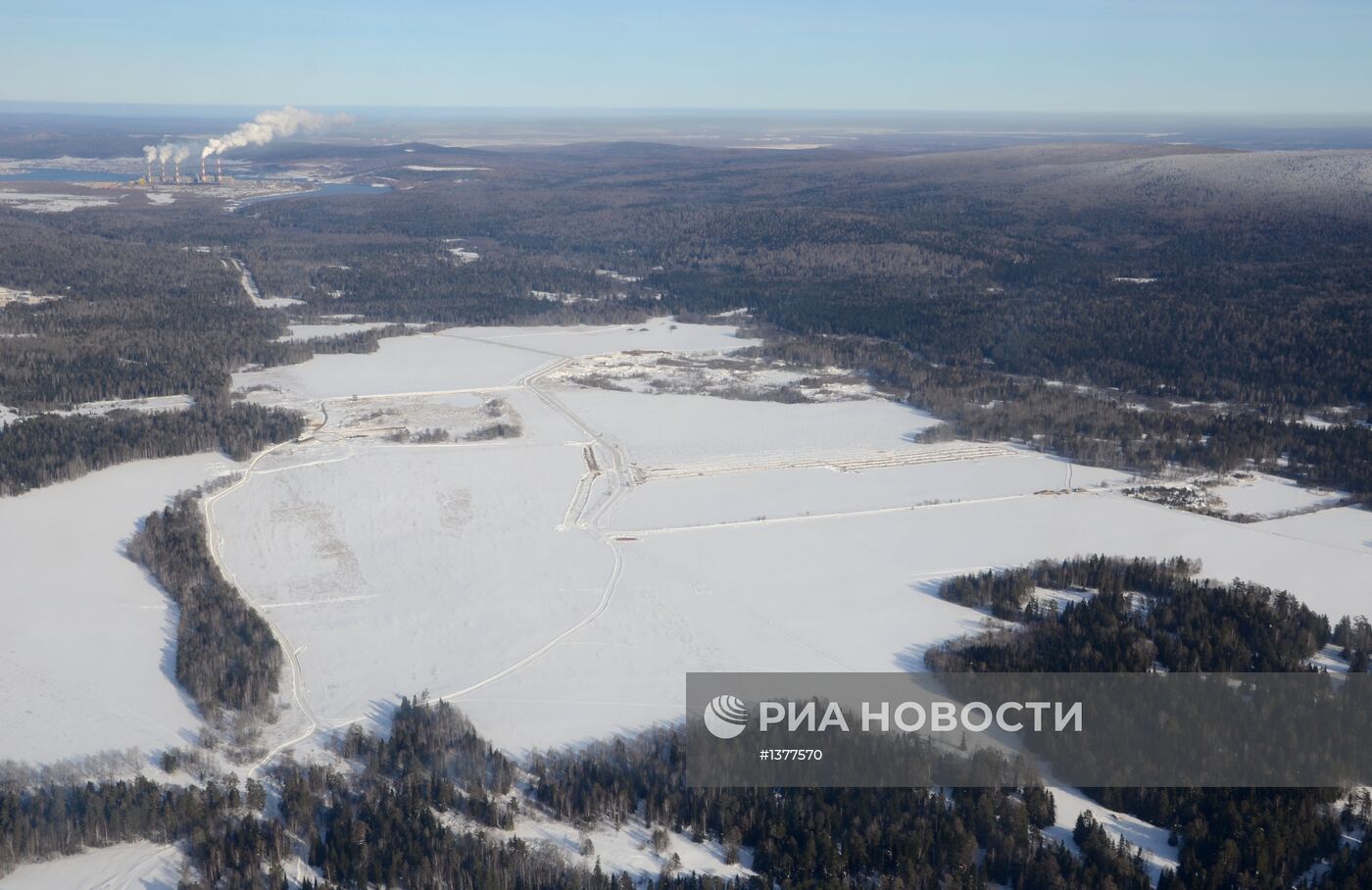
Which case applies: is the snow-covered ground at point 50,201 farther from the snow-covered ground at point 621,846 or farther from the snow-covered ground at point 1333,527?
the snow-covered ground at point 621,846

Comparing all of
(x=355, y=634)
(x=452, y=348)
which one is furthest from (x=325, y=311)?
(x=355, y=634)

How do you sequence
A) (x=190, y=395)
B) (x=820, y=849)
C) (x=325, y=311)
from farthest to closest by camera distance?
1. (x=325, y=311)
2. (x=190, y=395)
3. (x=820, y=849)

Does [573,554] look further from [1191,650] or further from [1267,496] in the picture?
[1267,496]

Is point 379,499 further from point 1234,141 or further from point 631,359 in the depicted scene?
point 1234,141

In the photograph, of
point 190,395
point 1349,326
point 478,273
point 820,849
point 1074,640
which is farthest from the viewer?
point 478,273

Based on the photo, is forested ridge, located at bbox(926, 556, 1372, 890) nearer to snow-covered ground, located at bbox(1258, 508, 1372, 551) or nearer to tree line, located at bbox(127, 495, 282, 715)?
snow-covered ground, located at bbox(1258, 508, 1372, 551)

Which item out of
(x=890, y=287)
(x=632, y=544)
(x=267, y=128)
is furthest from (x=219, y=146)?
(x=632, y=544)

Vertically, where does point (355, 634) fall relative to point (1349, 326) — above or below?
below
